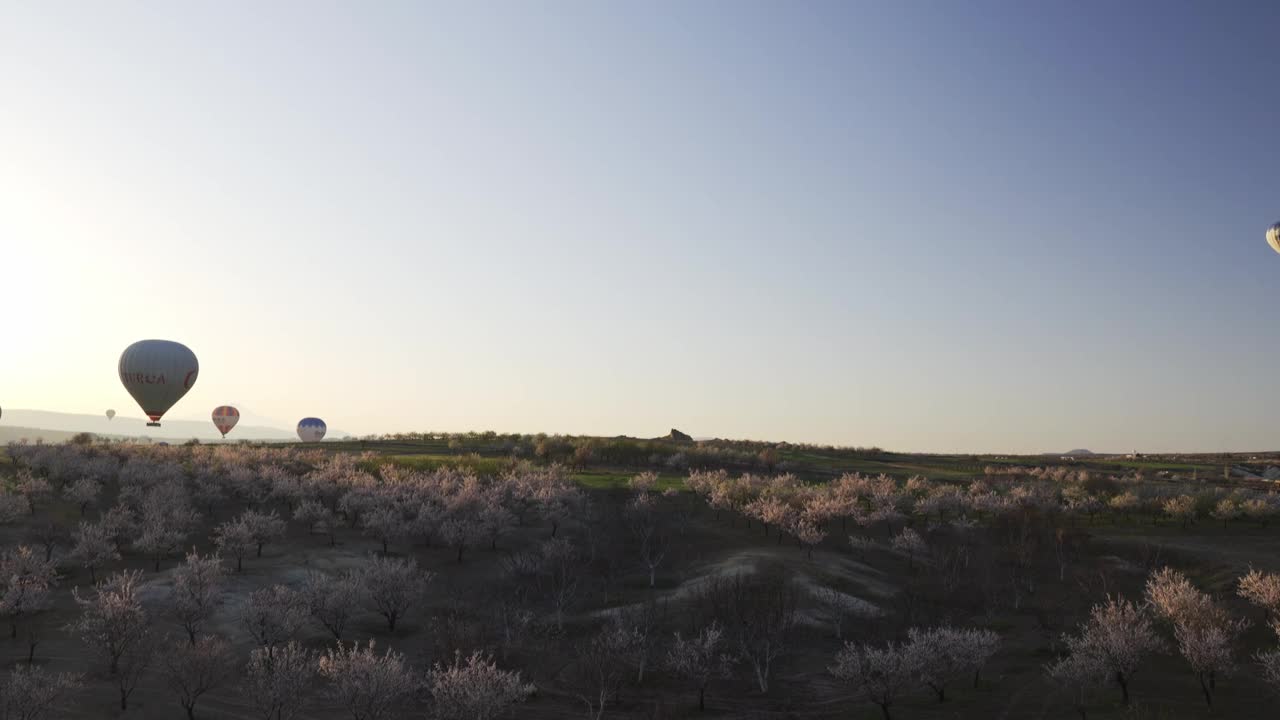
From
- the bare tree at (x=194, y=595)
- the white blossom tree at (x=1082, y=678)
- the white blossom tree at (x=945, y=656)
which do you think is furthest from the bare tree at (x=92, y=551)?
the white blossom tree at (x=1082, y=678)

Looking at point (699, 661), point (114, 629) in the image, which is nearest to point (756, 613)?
point (699, 661)

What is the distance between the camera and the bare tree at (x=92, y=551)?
31.3m

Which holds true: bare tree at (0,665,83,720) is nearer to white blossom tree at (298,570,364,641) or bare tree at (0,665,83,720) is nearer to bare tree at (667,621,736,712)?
white blossom tree at (298,570,364,641)

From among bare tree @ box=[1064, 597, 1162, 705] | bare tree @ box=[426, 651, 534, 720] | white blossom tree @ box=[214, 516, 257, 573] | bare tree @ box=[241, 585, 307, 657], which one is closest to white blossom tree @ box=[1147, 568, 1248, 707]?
bare tree @ box=[1064, 597, 1162, 705]

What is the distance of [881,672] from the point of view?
68.8ft

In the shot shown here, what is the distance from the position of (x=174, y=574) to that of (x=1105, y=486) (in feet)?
191

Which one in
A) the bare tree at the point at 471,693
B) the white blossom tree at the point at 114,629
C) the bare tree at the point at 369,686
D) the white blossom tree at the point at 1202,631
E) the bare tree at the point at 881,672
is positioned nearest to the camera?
the bare tree at the point at 471,693

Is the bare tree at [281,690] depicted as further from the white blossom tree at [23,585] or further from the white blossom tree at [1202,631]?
the white blossom tree at [1202,631]

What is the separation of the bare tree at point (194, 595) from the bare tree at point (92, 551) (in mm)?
5679

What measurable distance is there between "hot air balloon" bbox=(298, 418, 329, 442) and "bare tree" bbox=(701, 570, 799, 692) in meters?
98.4

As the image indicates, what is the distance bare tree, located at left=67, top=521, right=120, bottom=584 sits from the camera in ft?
103

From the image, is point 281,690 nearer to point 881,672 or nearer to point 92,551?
point 881,672

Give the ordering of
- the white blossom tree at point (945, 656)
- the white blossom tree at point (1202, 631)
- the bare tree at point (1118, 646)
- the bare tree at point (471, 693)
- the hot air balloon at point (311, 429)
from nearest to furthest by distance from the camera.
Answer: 1. the bare tree at point (471, 693)
2. the white blossom tree at point (1202, 631)
3. the bare tree at point (1118, 646)
4. the white blossom tree at point (945, 656)
5. the hot air balloon at point (311, 429)

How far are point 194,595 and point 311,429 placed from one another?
96.8 meters
